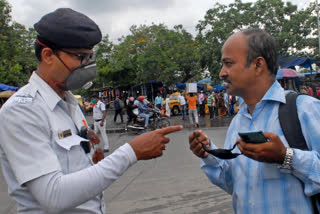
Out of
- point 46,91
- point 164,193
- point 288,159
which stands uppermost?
point 46,91

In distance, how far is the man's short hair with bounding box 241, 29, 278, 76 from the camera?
5.69ft

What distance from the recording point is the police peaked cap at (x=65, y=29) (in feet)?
5.02

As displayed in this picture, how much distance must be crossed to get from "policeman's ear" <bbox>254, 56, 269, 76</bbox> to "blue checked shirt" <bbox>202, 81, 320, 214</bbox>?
0.37 feet

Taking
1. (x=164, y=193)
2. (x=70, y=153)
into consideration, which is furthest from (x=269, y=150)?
(x=164, y=193)

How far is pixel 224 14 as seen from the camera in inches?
917

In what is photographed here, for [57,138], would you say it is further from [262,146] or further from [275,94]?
[275,94]

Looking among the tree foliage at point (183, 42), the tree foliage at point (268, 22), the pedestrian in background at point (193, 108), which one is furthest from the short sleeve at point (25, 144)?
the tree foliage at point (268, 22)

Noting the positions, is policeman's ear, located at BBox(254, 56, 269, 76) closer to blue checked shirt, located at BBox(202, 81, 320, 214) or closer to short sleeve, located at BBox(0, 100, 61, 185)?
Result: blue checked shirt, located at BBox(202, 81, 320, 214)

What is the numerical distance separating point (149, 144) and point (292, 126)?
76 centimetres

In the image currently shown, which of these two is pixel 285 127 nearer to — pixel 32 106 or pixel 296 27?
pixel 32 106

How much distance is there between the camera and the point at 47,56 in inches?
62.7

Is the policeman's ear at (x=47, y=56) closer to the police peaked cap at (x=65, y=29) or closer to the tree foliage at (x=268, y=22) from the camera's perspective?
the police peaked cap at (x=65, y=29)

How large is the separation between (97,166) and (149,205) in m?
3.36

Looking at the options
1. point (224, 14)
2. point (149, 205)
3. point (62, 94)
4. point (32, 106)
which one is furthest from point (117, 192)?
point (224, 14)
